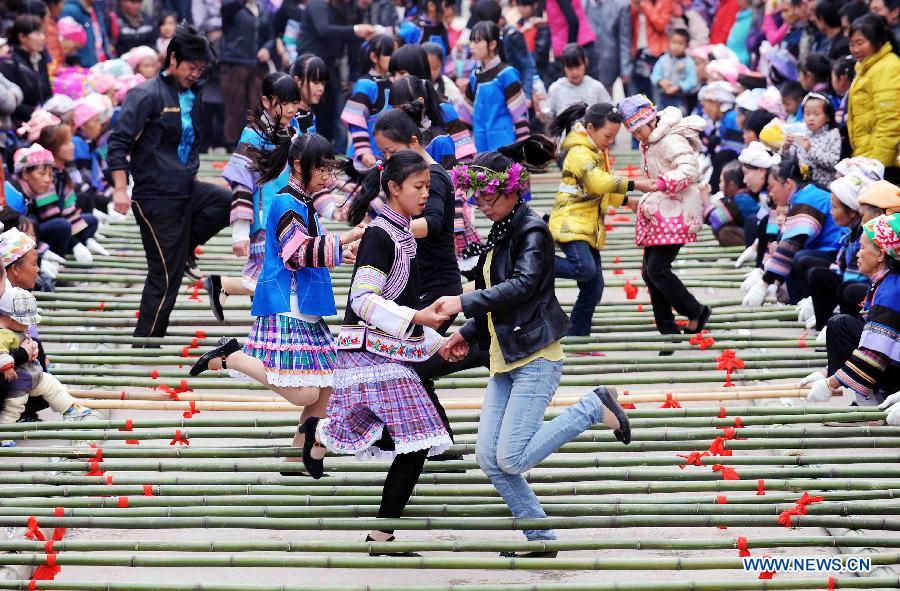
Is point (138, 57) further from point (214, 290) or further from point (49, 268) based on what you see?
point (214, 290)

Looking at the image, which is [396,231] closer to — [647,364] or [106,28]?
[647,364]

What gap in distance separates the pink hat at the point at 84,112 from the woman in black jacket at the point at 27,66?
26cm

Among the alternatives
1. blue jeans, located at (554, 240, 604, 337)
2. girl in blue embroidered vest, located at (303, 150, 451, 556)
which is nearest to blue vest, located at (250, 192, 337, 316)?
girl in blue embroidered vest, located at (303, 150, 451, 556)

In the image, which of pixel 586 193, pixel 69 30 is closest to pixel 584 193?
pixel 586 193

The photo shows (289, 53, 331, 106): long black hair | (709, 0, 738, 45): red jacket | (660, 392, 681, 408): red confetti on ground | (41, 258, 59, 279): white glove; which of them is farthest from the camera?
(709, 0, 738, 45): red jacket

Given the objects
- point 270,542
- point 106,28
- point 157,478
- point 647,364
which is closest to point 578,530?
point 270,542

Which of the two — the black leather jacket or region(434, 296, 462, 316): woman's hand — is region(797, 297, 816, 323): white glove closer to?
the black leather jacket

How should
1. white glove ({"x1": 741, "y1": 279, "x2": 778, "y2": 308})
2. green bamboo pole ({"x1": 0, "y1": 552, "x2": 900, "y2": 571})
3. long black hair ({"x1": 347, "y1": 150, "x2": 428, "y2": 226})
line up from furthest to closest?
white glove ({"x1": 741, "y1": 279, "x2": 778, "y2": 308})
long black hair ({"x1": 347, "y1": 150, "x2": 428, "y2": 226})
green bamboo pole ({"x1": 0, "y1": 552, "x2": 900, "y2": 571})

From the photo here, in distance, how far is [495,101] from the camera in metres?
11.3

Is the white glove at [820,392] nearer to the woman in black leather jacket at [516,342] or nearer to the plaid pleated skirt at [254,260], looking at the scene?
the woman in black leather jacket at [516,342]

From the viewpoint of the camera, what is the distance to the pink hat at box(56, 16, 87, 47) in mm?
13758

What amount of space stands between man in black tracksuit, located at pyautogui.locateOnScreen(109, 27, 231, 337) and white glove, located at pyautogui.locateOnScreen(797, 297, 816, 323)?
3.49 m

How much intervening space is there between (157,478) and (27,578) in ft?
3.13

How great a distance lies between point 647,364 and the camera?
26.3 feet
